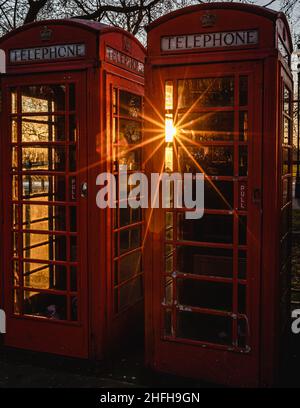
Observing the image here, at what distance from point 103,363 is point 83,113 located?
2.09 metres

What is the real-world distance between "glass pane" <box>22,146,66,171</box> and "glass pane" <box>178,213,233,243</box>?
4.15ft

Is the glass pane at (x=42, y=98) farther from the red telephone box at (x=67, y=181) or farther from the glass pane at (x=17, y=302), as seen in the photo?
the glass pane at (x=17, y=302)

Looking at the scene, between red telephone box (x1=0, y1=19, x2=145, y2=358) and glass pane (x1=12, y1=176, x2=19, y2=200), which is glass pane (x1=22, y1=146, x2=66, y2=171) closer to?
red telephone box (x1=0, y1=19, x2=145, y2=358)

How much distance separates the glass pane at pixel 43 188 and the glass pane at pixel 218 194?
1420mm

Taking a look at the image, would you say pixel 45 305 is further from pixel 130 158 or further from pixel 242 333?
pixel 242 333

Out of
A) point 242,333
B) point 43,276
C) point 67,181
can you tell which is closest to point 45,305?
point 43,276

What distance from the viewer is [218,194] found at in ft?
13.7

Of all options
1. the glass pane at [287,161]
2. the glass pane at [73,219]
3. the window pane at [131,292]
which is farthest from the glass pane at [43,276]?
the glass pane at [287,161]

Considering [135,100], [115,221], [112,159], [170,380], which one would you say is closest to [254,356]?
[170,380]

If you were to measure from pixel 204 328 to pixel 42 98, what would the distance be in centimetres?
→ 249

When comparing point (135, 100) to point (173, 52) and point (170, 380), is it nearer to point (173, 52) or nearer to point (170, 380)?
point (173, 52)

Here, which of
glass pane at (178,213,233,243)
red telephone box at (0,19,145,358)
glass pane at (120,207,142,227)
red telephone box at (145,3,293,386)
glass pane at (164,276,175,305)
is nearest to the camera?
red telephone box at (145,3,293,386)

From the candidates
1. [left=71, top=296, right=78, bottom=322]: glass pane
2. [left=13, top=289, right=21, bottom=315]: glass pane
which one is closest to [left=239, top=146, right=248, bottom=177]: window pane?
[left=71, top=296, right=78, bottom=322]: glass pane

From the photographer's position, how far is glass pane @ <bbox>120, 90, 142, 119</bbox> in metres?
4.56
